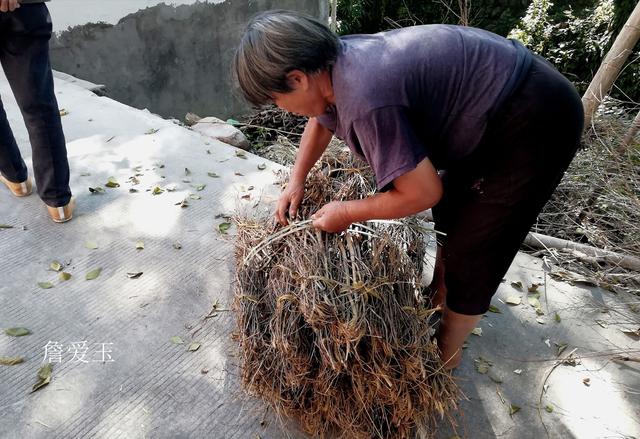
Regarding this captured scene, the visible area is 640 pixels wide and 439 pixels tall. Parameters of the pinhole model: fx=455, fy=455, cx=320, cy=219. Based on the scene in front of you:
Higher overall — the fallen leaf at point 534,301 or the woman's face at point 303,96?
the woman's face at point 303,96

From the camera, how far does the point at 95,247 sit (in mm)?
2543

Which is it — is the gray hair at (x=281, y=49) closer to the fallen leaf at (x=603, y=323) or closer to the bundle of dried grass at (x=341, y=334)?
the bundle of dried grass at (x=341, y=334)

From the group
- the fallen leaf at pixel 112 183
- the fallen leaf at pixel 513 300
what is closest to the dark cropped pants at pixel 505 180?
the fallen leaf at pixel 513 300

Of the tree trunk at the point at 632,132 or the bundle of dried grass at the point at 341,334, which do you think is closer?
the bundle of dried grass at the point at 341,334

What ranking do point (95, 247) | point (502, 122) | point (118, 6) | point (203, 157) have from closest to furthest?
point (502, 122) < point (95, 247) < point (203, 157) < point (118, 6)

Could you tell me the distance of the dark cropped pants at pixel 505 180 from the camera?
1337 millimetres

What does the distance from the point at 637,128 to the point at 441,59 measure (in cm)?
243

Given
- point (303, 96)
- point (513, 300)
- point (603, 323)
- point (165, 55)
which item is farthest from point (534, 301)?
point (165, 55)

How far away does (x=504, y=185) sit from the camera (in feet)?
4.71

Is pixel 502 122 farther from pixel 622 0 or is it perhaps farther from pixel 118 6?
pixel 622 0

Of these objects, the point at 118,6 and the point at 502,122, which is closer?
the point at 502,122

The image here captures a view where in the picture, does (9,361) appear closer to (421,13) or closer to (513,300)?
(513,300)

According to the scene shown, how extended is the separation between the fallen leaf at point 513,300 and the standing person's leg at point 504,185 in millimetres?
722

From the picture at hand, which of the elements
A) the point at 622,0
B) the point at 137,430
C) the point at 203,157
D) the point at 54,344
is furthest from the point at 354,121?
the point at 622,0
